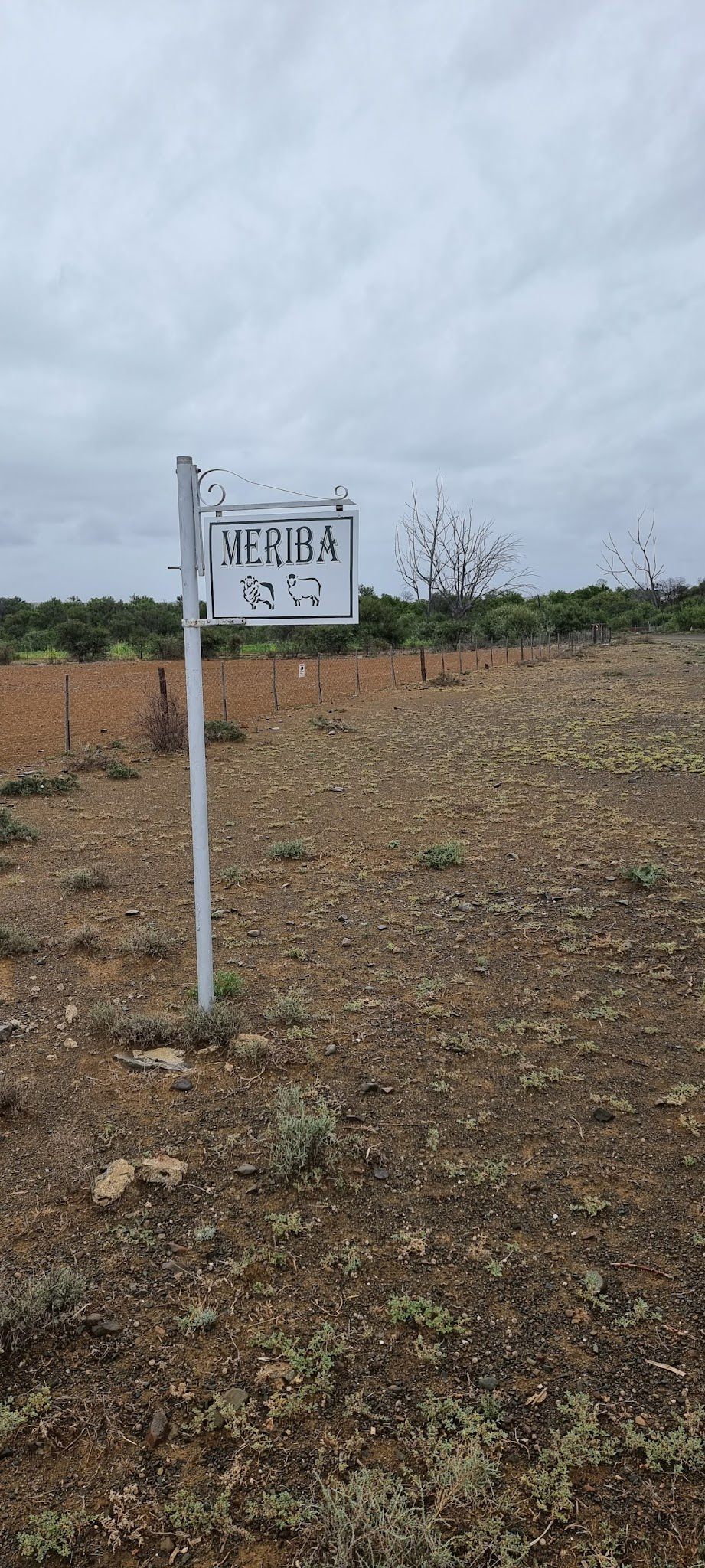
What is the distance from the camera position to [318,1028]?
3.92 m

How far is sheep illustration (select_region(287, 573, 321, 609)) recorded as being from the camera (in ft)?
10.8

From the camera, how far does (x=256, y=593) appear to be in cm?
333

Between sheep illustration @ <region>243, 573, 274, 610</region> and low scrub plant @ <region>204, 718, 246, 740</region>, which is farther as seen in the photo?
low scrub plant @ <region>204, 718, 246, 740</region>

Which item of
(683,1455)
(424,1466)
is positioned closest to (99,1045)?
(424,1466)

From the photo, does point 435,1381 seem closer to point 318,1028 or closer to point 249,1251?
point 249,1251

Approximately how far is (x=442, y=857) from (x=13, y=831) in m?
3.74

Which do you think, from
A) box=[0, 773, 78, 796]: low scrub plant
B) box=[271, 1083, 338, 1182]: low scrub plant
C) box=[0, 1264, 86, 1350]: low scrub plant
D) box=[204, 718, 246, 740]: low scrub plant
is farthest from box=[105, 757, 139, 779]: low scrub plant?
box=[0, 1264, 86, 1350]: low scrub plant

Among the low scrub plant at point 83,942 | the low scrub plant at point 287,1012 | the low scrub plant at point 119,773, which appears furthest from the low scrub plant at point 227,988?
the low scrub plant at point 119,773

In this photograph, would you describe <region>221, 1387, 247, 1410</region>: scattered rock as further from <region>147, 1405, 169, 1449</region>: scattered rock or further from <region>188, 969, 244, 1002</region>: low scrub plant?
<region>188, 969, 244, 1002</region>: low scrub plant

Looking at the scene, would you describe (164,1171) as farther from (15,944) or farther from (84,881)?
(84,881)

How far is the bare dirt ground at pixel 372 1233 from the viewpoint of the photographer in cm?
179

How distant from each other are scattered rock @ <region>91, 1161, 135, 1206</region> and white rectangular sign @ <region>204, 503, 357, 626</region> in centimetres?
210

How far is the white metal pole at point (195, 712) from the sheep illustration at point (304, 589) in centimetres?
40

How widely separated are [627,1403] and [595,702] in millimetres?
14384
